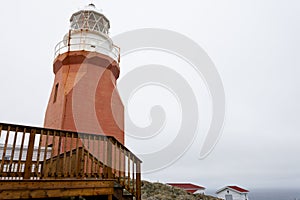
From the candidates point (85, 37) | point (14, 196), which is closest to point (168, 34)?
point (85, 37)

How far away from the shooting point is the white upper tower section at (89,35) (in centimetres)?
1272

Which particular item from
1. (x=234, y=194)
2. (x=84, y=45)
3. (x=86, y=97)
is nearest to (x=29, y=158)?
(x=86, y=97)

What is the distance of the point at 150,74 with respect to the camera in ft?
53.5

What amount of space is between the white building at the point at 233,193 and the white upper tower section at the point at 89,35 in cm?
2596

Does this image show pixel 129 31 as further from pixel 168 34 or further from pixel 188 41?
pixel 188 41

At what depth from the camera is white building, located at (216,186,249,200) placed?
1198 inches

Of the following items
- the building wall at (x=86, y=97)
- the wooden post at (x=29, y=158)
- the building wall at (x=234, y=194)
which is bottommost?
the building wall at (x=234, y=194)

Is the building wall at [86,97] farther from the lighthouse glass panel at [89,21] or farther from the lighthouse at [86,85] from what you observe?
the lighthouse glass panel at [89,21]

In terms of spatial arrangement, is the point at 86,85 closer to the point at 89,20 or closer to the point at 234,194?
the point at 89,20

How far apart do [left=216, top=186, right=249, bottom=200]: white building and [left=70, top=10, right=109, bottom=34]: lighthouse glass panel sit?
88.4ft

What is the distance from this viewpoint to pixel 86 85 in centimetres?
1176

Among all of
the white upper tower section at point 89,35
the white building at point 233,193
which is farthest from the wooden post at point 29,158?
the white building at point 233,193

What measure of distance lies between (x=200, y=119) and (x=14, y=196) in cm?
1213

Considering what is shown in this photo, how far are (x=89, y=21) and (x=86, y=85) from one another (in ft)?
15.5
